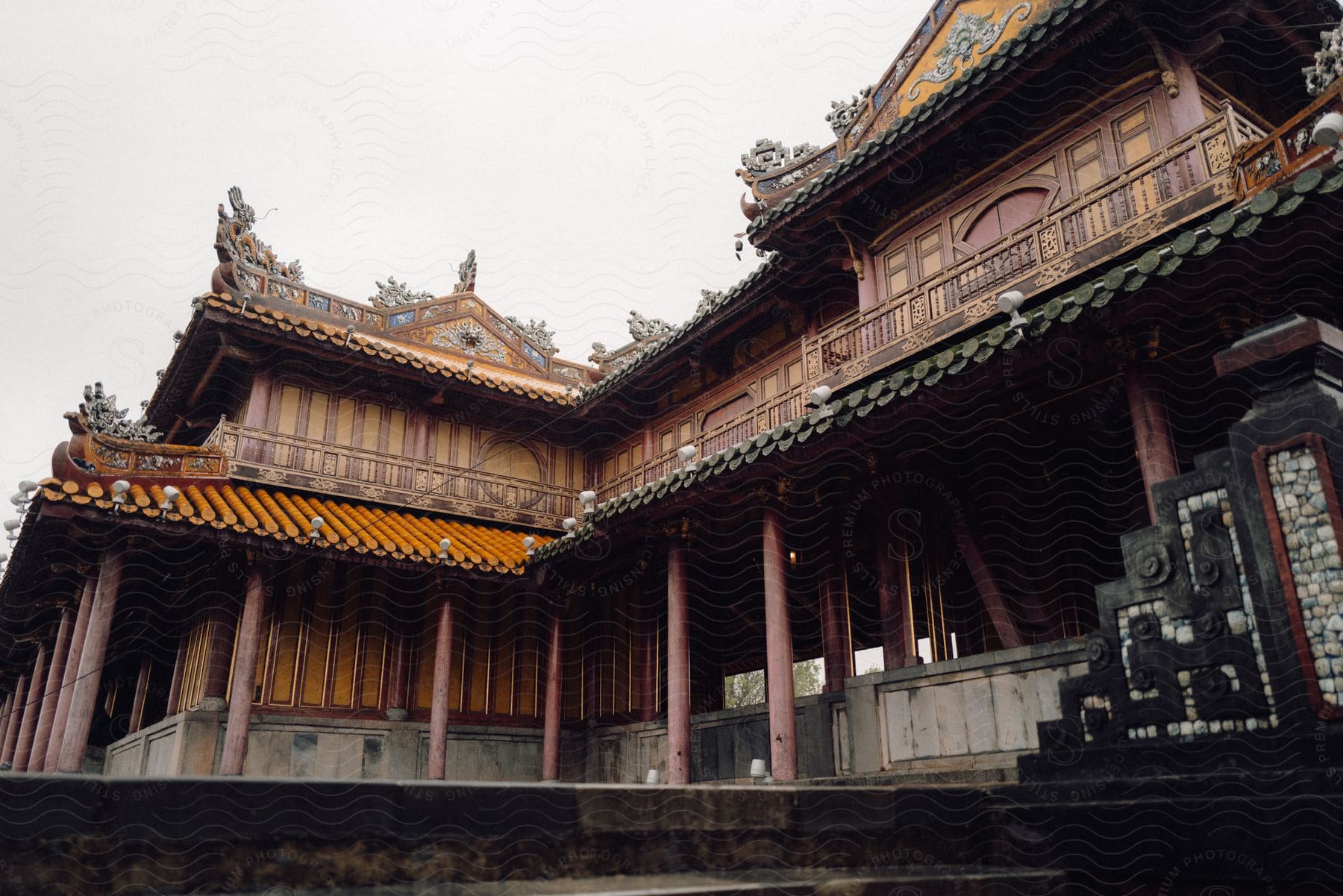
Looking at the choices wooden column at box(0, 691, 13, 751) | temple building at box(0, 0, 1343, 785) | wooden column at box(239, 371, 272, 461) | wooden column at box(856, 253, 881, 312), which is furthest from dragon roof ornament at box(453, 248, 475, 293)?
wooden column at box(0, 691, 13, 751)

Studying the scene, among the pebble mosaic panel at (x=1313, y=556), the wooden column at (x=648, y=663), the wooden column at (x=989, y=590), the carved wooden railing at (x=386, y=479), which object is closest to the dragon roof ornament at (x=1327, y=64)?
the pebble mosaic panel at (x=1313, y=556)

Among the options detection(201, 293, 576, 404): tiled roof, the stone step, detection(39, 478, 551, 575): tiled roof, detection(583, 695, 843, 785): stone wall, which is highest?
detection(201, 293, 576, 404): tiled roof

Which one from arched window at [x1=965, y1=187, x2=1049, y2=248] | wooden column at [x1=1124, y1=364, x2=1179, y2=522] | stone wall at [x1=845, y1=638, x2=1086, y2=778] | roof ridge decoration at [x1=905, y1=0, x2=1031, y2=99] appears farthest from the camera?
roof ridge decoration at [x1=905, y1=0, x2=1031, y2=99]

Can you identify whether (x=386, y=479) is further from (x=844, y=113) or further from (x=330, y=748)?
(x=844, y=113)

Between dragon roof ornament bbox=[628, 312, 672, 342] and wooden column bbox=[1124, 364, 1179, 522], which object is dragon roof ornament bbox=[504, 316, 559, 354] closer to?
dragon roof ornament bbox=[628, 312, 672, 342]

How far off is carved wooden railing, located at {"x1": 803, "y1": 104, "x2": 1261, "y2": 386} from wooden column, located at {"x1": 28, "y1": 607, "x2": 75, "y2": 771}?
1253 cm

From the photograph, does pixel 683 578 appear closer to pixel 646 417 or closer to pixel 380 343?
pixel 646 417

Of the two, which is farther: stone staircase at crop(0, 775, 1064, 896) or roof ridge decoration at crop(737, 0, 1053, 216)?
roof ridge decoration at crop(737, 0, 1053, 216)

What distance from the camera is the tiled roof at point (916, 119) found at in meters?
9.11

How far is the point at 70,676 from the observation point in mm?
13352

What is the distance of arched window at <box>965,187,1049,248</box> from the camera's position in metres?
10.4

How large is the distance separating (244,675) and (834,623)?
818 cm

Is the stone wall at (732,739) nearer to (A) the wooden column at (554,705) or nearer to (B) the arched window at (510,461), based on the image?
(A) the wooden column at (554,705)

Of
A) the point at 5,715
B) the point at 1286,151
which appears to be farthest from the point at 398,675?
the point at 5,715
